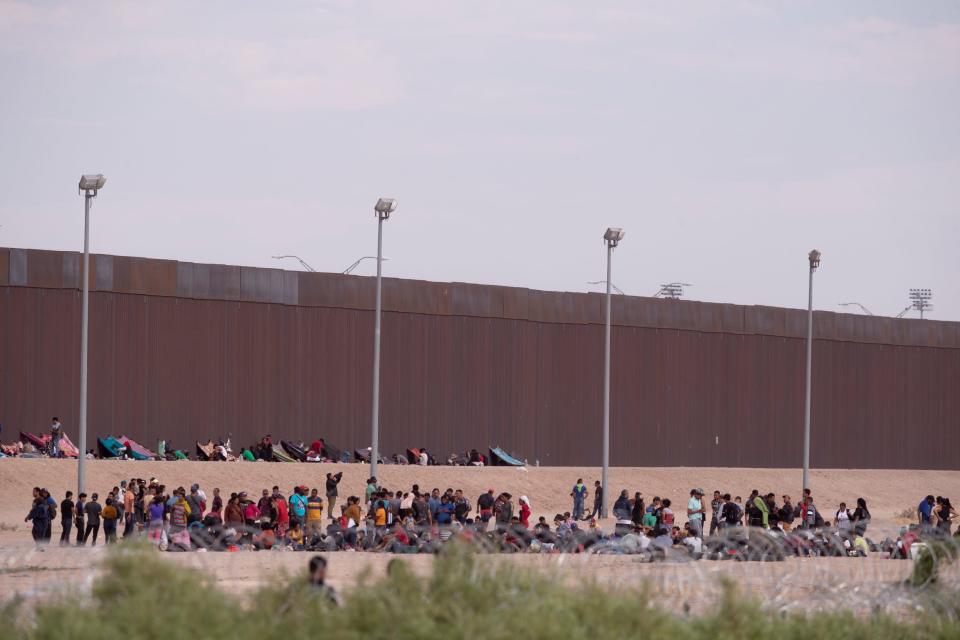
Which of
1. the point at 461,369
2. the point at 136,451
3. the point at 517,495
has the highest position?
the point at 461,369

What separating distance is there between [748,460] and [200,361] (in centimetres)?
2376

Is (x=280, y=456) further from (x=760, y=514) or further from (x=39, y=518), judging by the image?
(x=39, y=518)

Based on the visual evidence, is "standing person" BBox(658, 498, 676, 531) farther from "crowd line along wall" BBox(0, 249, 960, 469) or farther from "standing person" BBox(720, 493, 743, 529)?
"crowd line along wall" BBox(0, 249, 960, 469)

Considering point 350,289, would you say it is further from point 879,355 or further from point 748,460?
point 879,355

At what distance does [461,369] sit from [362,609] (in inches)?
1627

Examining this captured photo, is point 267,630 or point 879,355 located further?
point 879,355

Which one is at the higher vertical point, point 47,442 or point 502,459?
point 47,442

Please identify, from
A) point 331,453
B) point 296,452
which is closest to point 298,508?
point 296,452

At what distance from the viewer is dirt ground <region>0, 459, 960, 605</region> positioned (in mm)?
16094

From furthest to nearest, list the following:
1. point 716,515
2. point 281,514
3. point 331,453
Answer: point 331,453, point 716,515, point 281,514

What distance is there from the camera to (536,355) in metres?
55.6

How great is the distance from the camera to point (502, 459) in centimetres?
5253

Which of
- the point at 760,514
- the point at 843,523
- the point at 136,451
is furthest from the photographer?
the point at 136,451

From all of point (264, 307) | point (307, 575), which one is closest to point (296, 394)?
point (264, 307)
